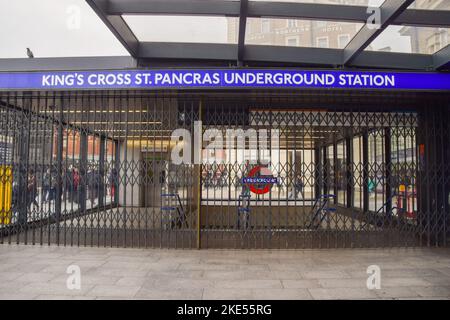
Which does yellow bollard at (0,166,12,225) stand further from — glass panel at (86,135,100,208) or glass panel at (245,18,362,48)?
glass panel at (245,18,362,48)

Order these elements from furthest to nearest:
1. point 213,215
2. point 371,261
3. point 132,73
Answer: point 213,215
point 132,73
point 371,261

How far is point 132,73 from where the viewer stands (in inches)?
283

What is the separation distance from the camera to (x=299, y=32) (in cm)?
779

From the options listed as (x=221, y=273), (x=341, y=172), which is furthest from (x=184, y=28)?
(x=341, y=172)

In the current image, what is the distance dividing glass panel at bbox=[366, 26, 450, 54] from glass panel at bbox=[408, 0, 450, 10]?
714 millimetres

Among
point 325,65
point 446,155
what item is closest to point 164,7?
point 325,65

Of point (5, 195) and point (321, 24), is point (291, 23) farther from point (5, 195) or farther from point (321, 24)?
point (5, 195)

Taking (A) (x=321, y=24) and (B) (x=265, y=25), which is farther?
(B) (x=265, y=25)

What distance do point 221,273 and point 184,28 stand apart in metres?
5.39

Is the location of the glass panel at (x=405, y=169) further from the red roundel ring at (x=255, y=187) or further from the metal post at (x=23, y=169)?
the metal post at (x=23, y=169)

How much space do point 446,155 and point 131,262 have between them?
817 cm

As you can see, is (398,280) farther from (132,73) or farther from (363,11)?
(132,73)

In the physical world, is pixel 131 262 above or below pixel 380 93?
below

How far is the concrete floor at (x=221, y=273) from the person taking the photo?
490 centimetres
